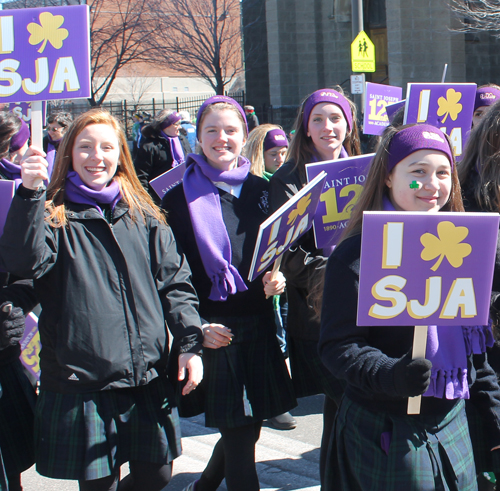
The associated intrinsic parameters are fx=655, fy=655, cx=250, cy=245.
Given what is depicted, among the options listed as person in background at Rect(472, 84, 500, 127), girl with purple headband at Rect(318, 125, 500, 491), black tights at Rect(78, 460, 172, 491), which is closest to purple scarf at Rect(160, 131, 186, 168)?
person in background at Rect(472, 84, 500, 127)

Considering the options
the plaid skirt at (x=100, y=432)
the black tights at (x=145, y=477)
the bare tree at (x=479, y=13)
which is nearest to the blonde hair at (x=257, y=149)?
the plaid skirt at (x=100, y=432)

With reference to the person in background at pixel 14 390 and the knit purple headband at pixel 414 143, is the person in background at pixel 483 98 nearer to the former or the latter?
the knit purple headband at pixel 414 143

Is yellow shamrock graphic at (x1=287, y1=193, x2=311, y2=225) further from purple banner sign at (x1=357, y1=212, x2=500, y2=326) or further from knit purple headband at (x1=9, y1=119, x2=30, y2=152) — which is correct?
knit purple headband at (x1=9, y1=119, x2=30, y2=152)

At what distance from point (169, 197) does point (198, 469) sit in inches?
66.0

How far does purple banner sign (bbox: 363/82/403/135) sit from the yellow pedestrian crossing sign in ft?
12.2

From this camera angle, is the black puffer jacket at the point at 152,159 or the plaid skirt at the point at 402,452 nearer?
the plaid skirt at the point at 402,452

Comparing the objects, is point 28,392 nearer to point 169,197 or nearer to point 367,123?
point 169,197

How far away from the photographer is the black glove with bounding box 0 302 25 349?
2545mm

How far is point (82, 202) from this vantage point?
2623 millimetres

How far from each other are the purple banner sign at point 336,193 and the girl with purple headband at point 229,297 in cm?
29

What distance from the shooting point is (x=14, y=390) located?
273cm

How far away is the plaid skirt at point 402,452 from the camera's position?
208 cm

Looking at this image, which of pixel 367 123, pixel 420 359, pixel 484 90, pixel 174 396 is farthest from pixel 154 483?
pixel 367 123

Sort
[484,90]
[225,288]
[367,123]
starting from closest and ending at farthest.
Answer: [225,288] → [484,90] → [367,123]
